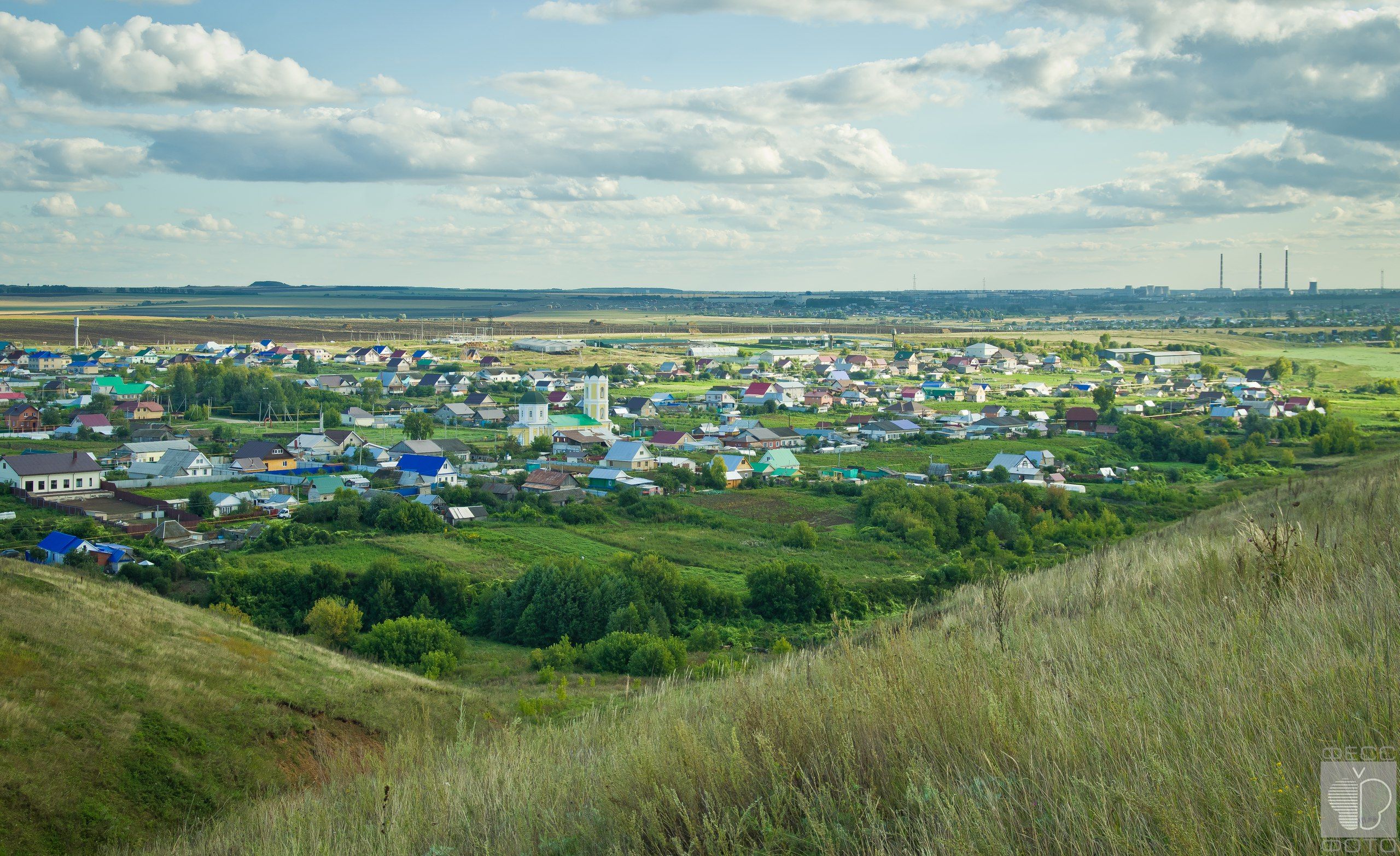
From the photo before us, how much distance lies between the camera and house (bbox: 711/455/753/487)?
97.9 feet

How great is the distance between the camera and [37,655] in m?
7.22

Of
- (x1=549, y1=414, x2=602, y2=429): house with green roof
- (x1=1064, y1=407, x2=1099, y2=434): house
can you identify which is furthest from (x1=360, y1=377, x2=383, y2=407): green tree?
(x1=1064, y1=407, x2=1099, y2=434): house

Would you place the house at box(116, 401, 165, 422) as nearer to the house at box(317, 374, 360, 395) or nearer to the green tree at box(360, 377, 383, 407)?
the green tree at box(360, 377, 383, 407)

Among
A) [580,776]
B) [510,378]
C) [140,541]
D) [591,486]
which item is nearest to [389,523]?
[140,541]

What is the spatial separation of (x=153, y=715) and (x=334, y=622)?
775 centimetres

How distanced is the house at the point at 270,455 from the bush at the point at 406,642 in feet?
59.6

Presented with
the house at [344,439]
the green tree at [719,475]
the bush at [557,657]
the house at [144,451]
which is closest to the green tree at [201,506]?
the house at [144,451]

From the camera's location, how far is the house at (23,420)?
3478cm

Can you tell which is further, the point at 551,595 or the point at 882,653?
the point at 551,595

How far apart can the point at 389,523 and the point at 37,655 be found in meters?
15.5

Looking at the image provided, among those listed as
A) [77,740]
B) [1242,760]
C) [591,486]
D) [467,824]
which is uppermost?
[1242,760]

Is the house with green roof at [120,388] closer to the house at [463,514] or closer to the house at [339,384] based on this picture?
the house at [339,384]

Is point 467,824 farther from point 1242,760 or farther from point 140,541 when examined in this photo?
point 140,541

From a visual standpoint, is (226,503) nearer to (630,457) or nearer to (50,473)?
(50,473)
